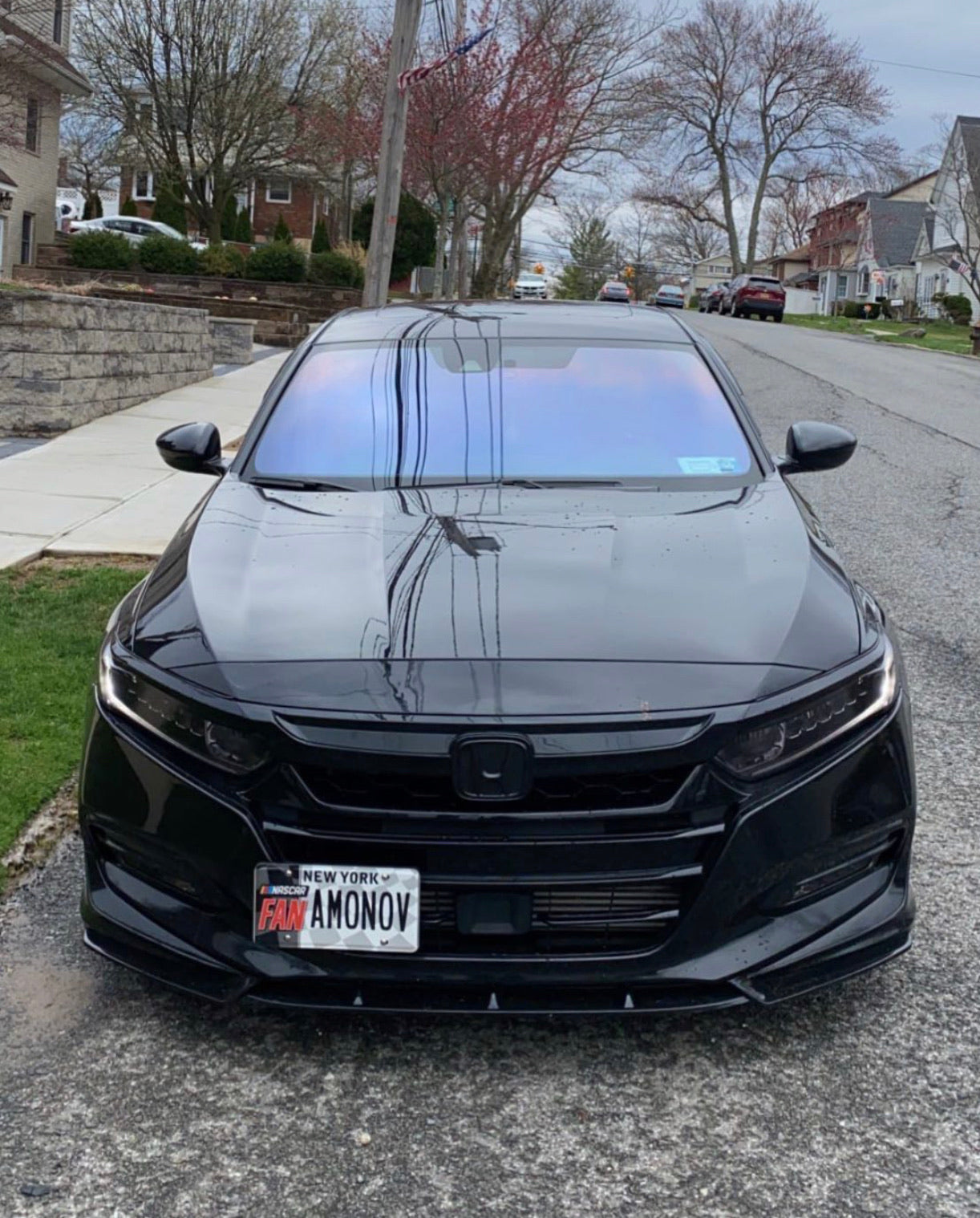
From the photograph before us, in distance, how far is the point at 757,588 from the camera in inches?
119

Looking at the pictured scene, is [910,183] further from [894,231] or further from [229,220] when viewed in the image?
[229,220]

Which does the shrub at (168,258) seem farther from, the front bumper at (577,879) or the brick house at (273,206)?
the brick house at (273,206)


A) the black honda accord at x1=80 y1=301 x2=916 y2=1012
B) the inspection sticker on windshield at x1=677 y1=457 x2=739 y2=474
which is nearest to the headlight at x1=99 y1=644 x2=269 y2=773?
the black honda accord at x1=80 y1=301 x2=916 y2=1012

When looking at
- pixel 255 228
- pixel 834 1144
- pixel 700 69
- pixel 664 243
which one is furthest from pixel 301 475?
pixel 664 243

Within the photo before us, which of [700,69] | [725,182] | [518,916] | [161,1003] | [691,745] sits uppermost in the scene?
[700,69]

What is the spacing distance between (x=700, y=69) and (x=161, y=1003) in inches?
2732

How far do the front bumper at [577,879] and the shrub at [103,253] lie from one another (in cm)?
2435

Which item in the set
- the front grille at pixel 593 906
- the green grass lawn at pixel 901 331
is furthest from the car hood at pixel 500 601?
the green grass lawn at pixel 901 331

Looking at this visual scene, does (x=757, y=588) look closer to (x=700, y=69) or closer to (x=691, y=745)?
(x=691, y=745)

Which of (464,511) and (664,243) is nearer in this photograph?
(464,511)

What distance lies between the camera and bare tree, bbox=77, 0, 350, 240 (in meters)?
40.3

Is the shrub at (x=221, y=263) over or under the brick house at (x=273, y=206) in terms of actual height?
under

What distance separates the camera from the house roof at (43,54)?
1566 centimetres

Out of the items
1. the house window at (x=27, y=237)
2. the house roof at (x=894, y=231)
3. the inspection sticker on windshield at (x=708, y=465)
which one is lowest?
the inspection sticker on windshield at (x=708, y=465)
